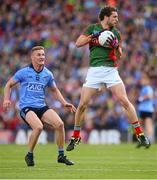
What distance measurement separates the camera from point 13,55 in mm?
30391

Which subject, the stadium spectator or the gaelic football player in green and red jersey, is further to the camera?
the stadium spectator

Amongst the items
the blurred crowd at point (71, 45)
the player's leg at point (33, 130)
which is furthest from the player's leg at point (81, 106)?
the blurred crowd at point (71, 45)

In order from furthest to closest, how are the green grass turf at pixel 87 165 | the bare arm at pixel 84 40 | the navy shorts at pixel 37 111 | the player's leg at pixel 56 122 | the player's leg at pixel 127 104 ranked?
the player's leg at pixel 127 104 < the bare arm at pixel 84 40 < the navy shorts at pixel 37 111 < the player's leg at pixel 56 122 < the green grass turf at pixel 87 165

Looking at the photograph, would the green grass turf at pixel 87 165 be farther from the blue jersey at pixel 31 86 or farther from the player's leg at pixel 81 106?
the blue jersey at pixel 31 86

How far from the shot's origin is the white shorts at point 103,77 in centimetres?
1491

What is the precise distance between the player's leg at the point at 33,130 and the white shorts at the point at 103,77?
1.64 m

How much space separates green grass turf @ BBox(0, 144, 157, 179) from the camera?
1205cm

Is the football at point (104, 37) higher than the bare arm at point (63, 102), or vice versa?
the football at point (104, 37)

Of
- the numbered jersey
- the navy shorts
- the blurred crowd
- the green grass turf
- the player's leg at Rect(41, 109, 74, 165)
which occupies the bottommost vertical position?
the green grass turf

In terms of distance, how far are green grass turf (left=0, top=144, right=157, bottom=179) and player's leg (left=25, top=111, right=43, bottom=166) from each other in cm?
19

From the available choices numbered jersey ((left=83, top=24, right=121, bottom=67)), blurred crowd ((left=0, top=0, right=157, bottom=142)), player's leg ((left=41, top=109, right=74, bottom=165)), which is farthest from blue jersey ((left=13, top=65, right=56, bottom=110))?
blurred crowd ((left=0, top=0, right=157, bottom=142))

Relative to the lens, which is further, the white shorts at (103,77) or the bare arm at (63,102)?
the white shorts at (103,77)

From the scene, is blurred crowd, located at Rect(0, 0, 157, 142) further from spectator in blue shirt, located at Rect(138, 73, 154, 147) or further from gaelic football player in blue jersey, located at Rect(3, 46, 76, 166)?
gaelic football player in blue jersey, located at Rect(3, 46, 76, 166)

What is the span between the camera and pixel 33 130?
13.7 metres
